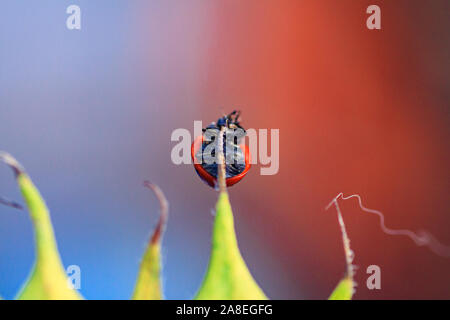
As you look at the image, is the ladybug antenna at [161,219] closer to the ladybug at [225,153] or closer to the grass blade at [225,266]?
the grass blade at [225,266]

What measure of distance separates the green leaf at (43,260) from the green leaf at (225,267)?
7cm

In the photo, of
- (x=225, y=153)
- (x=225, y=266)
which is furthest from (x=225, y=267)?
(x=225, y=153)

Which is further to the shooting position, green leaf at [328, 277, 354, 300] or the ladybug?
the ladybug

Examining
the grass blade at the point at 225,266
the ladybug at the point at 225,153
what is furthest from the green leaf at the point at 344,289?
the ladybug at the point at 225,153

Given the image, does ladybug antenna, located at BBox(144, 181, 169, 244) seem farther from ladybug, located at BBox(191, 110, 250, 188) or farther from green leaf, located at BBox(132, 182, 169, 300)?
Answer: ladybug, located at BBox(191, 110, 250, 188)

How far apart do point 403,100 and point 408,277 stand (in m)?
0.41

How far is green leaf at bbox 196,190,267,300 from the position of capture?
21cm

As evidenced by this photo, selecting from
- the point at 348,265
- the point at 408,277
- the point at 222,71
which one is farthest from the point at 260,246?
the point at 348,265

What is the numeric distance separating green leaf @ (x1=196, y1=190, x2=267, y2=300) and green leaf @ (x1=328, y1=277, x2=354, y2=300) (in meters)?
0.04

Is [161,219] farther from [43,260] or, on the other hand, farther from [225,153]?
[225,153]

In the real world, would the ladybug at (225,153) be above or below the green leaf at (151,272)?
above

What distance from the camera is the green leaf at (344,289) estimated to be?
223 mm

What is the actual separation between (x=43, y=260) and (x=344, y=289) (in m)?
0.14

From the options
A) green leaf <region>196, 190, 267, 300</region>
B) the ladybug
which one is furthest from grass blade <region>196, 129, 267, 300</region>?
the ladybug
